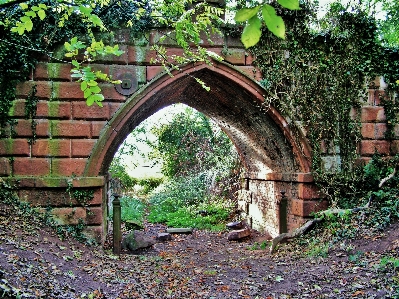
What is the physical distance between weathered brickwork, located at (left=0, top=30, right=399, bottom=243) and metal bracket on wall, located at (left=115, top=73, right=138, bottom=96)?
6 cm

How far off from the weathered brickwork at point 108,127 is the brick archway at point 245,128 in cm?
2

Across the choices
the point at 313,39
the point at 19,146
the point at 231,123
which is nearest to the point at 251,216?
the point at 231,123

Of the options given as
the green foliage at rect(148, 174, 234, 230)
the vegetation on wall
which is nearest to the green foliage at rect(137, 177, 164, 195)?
the vegetation on wall

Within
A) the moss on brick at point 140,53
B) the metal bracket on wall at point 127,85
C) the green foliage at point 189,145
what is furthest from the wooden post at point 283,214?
the green foliage at point 189,145

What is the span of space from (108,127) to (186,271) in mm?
2828

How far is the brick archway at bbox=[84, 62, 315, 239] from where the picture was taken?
7.01 meters

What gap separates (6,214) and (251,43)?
5.44 m

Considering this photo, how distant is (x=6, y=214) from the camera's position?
5.77 meters

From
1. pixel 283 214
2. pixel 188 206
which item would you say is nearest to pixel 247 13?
pixel 283 214

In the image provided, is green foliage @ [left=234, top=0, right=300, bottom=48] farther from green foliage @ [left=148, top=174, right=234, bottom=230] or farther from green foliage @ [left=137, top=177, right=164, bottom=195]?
green foliage @ [left=137, top=177, right=164, bottom=195]

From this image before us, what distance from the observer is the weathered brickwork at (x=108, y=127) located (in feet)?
21.9

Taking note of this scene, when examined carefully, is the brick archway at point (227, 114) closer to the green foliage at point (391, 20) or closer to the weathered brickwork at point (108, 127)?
the weathered brickwork at point (108, 127)

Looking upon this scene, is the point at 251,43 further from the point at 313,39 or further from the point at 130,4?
the point at 313,39

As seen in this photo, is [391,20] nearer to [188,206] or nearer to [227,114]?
[227,114]
